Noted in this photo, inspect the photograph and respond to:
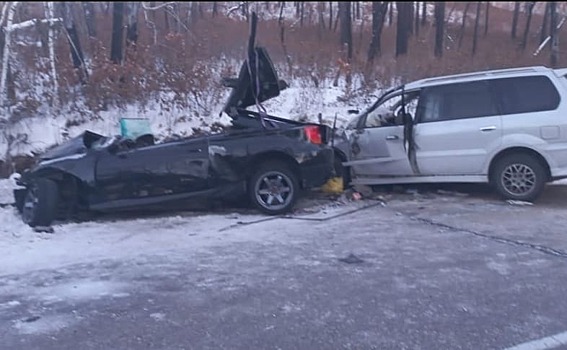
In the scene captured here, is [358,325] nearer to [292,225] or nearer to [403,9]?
[292,225]

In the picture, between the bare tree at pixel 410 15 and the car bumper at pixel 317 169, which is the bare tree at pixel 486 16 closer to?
the bare tree at pixel 410 15

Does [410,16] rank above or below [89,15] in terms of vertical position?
below

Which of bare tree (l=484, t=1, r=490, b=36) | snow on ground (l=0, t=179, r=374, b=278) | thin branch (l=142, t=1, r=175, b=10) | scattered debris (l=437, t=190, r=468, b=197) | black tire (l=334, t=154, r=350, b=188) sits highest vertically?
thin branch (l=142, t=1, r=175, b=10)

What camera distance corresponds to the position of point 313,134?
11109 millimetres

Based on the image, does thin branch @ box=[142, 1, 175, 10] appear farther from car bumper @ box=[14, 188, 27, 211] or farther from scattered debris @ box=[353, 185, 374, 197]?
car bumper @ box=[14, 188, 27, 211]

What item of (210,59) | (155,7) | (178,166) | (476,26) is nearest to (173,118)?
(210,59)

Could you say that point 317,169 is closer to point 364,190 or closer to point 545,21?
point 364,190

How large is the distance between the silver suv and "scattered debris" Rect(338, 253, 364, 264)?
3.44 m

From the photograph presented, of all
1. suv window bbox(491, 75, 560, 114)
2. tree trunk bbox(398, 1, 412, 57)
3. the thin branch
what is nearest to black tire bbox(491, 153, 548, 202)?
suv window bbox(491, 75, 560, 114)

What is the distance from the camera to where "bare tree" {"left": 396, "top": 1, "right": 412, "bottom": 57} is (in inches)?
582

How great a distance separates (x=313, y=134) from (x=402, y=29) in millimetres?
6151

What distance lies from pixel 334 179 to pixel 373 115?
117cm

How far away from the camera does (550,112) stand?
10961 millimetres

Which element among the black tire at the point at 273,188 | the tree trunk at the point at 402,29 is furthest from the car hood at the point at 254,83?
the tree trunk at the point at 402,29
